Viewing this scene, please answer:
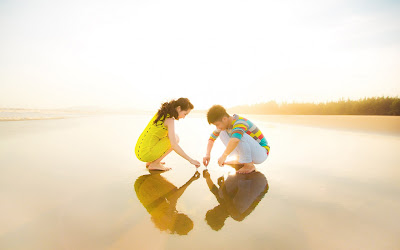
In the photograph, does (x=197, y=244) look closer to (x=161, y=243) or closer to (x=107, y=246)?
(x=161, y=243)

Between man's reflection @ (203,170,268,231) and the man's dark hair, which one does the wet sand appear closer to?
man's reflection @ (203,170,268,231)

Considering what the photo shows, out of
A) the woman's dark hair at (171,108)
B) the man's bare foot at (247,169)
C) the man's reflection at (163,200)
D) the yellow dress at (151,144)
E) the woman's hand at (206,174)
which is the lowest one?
the man's bare foot at (247,169)

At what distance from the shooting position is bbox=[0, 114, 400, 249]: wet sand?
1.48 m

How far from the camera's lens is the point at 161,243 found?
56.0 inches

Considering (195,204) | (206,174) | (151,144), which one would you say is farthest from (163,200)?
(151,144)

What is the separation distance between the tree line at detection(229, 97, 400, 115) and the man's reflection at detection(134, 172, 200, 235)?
14.3m

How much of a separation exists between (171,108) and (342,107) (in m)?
15.2

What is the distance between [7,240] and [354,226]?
255 cm

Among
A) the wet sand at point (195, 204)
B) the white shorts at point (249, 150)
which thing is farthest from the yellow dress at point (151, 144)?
the white shorts at point (249, 150)

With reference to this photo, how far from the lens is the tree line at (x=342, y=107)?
40.1 ft

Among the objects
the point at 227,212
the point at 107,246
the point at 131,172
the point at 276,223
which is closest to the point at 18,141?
the point at 131,172

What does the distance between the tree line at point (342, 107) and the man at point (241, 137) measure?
42.9 ft

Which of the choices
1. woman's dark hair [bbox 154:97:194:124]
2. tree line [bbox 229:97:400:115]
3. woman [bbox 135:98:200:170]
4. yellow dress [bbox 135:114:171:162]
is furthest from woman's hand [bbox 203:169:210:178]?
tree line [bbox 229:97:400:115]

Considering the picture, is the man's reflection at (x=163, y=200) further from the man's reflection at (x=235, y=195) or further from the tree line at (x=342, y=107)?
the tree line at (x=342, y=107)
